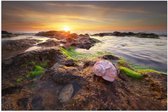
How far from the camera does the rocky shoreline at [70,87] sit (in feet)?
7.66

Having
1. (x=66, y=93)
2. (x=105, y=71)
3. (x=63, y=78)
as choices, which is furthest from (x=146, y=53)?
(x=66, y=93)

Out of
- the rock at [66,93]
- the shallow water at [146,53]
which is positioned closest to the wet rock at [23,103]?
the rock at [66,93]

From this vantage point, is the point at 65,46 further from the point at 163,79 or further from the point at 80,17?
the point at 163,79

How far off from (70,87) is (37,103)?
412mm

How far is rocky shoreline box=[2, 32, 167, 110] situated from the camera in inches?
92.0

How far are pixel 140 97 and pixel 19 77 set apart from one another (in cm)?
155

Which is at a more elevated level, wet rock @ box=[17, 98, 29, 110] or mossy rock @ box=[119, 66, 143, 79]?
mossy rock @ box=[119, 66, 143, 79]

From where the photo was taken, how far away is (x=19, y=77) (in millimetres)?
2727

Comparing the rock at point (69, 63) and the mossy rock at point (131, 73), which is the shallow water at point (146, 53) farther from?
the rock at point (69, 63)

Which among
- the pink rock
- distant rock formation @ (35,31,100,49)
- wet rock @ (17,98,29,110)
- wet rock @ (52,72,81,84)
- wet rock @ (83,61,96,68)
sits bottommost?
wet rock @ (17,98,29,110)

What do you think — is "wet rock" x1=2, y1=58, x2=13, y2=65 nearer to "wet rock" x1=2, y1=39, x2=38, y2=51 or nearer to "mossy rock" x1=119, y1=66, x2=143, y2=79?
"wet rock" x1=2, y1=39, x2=38, y2=51

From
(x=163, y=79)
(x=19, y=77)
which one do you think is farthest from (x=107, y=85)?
(x=19, y=77)

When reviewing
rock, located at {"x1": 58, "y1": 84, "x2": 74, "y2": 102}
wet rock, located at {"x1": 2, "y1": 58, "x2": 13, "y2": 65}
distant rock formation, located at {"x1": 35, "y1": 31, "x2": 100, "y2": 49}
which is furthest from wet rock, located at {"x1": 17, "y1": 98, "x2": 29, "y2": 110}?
distant rock formation, located at {"x1": 35, "y1": 31, "x2": 100, "y2": 49}

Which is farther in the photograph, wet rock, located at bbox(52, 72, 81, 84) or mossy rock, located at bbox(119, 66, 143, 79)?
mossy rock, located at bbox(119, 66, 143, 79)
